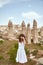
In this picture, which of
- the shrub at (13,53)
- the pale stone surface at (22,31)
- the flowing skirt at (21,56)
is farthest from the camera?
the pale stone surface at (22,31)

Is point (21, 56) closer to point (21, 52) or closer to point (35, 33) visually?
point (21, 52)

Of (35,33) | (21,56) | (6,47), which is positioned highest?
(35,33)

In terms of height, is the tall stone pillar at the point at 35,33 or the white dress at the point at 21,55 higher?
the tall stone pillar at the point at 35,33

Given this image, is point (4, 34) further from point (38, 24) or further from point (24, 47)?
point (38, 24)

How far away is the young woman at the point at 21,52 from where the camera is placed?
9.48ft

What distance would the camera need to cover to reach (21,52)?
2.89 metres

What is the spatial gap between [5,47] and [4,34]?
0.24 metres

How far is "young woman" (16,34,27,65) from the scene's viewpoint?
9.48ft

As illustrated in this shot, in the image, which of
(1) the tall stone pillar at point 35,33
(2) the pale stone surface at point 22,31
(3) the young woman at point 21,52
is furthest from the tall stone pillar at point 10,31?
(1) the tall stone pillar at point 35,33

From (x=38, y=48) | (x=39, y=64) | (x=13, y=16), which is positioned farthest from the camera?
(x=13, y=16)

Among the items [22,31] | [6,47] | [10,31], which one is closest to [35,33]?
[22,31]

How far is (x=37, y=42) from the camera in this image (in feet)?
10.1

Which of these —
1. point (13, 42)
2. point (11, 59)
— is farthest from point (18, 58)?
point (13, 42)

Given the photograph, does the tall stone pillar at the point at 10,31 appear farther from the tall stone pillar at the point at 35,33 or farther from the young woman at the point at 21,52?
the tall stone pillar at the point at 35,33
